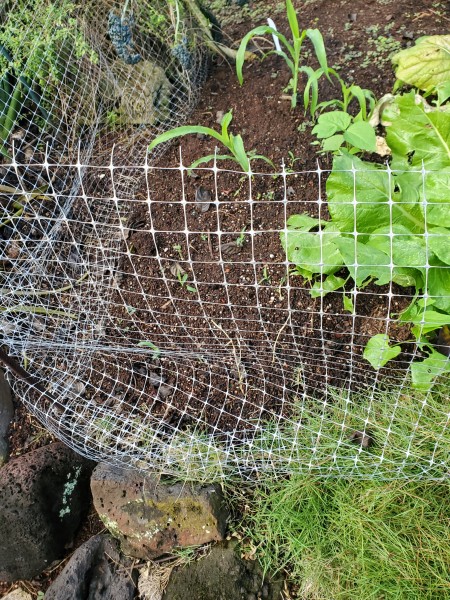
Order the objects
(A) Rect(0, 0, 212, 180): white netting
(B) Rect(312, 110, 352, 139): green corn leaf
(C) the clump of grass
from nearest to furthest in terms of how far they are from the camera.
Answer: (C) the clump of grass
(B) Rect(312, 110, 352, 139): green corn leaf
(A) Rect(0, 0, 212, 180): white netting

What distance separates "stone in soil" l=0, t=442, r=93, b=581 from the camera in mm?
1628

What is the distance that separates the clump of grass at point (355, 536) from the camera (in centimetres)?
140

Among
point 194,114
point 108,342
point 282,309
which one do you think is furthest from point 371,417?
point 194,114

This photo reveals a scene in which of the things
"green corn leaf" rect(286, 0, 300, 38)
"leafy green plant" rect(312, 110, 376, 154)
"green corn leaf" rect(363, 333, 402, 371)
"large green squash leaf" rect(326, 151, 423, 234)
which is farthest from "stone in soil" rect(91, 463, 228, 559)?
"green corn leaf" rect(286, 0, 300, 38)

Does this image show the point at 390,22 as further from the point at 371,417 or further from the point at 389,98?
the point at 371,417

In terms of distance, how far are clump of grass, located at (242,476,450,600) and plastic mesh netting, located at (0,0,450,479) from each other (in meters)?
0.06

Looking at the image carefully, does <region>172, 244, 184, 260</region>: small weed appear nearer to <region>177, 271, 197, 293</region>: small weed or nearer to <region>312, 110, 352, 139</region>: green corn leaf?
<region>177, 271, 197, 293</region>: small weed

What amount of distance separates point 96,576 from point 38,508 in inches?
10.7

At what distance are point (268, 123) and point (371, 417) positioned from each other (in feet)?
4.22

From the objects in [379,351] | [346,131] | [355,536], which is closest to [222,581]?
[355,536]

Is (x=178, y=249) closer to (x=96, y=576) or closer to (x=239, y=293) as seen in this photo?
(x=239, y=293)

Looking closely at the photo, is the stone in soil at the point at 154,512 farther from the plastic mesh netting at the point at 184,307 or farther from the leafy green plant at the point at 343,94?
the leafy green plant at the point at 343,94

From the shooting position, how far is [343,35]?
252 cm

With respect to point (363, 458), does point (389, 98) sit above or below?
above
